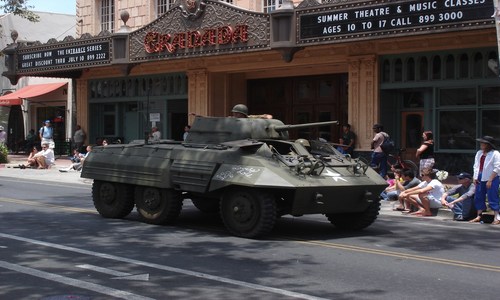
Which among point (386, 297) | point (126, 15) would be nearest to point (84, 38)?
point (126, 15)

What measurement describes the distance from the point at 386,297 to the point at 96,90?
25.3 meters

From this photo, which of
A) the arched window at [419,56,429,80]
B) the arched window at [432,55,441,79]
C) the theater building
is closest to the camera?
the theater building

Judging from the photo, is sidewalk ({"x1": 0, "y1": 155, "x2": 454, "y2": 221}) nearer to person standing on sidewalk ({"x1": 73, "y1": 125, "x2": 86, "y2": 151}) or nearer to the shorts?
person standing on sidewalk ({"x1": 73, "y1": 125, "x2": 86, "y2": 151})

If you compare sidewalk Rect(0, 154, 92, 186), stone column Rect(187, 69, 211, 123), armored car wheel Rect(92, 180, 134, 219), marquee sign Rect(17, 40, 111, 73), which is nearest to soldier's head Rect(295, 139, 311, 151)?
armored car wheel Rect(92, 180, 134, 219)

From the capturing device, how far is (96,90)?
100.0 ft

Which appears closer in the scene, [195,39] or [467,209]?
[467,209]

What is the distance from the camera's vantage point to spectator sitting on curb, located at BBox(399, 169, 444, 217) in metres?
13.8

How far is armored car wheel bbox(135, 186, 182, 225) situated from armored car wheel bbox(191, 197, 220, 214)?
50cm

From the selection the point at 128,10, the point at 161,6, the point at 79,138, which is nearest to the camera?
the point at 161,6

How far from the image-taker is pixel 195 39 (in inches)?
894

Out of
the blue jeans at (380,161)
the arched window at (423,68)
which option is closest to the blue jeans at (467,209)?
the blue jeans at (380,161)

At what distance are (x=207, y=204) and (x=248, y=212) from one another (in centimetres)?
214

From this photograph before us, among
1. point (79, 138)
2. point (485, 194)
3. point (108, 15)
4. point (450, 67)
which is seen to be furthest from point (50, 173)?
point (485, 194)

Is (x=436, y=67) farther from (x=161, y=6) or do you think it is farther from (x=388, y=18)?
(x=161, y=6)
